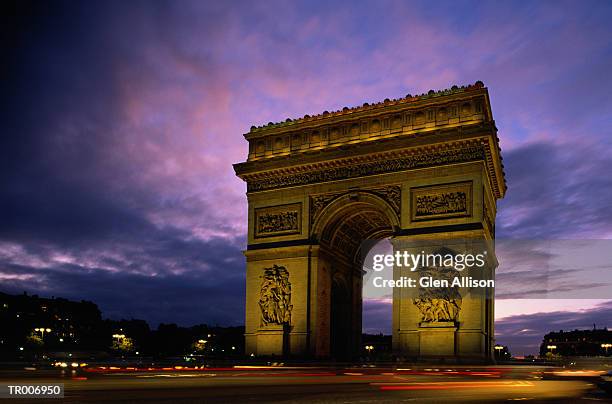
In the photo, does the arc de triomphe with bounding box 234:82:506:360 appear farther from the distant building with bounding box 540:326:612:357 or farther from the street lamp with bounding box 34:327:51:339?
the distant building with bounding box 540:326:612:357

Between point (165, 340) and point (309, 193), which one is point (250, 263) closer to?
point (309, 193)

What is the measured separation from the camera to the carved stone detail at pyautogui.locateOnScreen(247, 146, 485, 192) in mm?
27406

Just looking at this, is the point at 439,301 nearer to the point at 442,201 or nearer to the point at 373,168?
the point at 442,201

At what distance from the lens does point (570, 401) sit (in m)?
10.7

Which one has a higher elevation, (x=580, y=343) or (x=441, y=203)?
(x=441, y=203)

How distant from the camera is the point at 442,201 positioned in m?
27.5

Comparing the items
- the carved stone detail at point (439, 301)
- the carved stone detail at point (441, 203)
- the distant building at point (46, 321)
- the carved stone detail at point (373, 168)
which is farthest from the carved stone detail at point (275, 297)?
the distant building at point (46, 321)

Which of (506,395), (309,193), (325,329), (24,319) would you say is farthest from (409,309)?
(24,319)

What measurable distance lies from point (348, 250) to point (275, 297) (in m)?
5.62

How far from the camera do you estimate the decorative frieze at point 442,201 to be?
27047 mm

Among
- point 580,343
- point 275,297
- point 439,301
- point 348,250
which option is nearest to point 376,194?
point 439,301

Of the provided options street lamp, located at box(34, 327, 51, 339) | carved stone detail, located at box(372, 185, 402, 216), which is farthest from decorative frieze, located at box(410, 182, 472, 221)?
street lamp, located at box(34, 327, 51, 339)

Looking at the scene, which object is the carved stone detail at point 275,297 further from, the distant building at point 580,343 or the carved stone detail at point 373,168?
the distant building at point 580,343

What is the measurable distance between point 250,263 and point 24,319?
63.3m
